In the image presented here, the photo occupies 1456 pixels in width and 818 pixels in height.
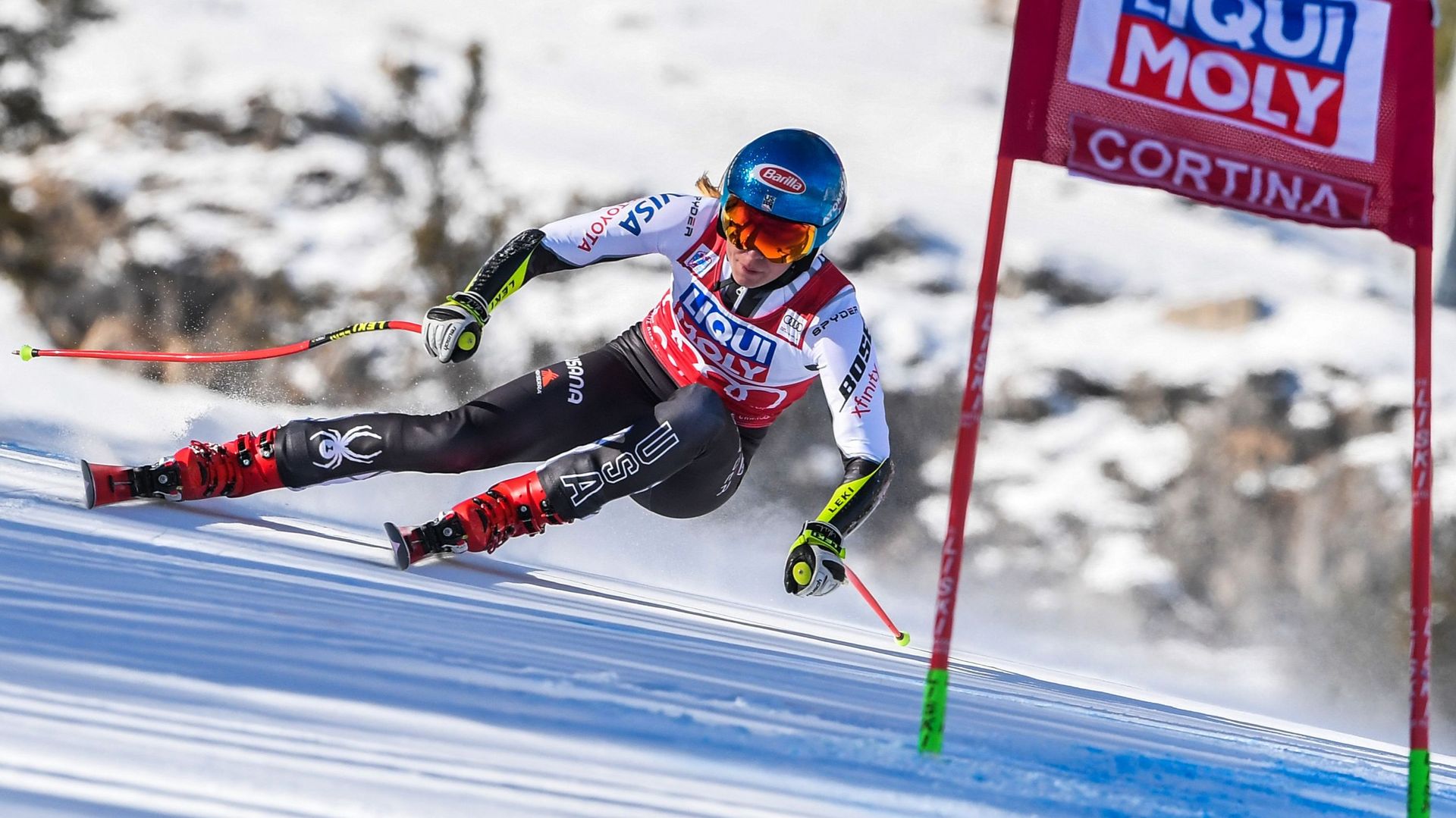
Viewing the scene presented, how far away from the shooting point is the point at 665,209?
3771 mm

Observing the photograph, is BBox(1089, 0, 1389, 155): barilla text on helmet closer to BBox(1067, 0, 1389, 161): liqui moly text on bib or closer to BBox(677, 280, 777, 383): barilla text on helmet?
BBox(1067, 0, 1389, 161): liqui moly text on bib

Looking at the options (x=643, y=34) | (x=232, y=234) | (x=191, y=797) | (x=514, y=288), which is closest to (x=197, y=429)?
(x=514, y=288)

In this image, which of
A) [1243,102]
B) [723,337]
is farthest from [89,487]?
[1243,102]

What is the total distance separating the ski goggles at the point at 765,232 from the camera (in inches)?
140

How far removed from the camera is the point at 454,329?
135 inches

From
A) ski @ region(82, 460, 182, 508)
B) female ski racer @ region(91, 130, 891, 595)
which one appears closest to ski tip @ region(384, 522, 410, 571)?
female ski racer @ region(91, 130, 891, 595)

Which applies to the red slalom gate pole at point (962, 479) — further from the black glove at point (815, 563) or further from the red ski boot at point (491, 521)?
the red ski boot at point (491, 521)

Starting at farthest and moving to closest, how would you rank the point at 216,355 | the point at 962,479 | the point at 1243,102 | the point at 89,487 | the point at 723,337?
1. the point at 216,355
2. the point at 723,337
3. the point at 89,487
4. the point at 1243,102
5. the point at 962,479

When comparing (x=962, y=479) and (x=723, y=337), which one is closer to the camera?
(x=962, y=479)

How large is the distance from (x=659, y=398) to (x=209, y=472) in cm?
127

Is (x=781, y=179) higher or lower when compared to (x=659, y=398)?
higher

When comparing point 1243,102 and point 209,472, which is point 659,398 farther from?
point 1243,102

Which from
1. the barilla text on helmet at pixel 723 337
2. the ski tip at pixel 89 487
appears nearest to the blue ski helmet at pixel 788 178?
the barilla text on helmet at pixel 723 337

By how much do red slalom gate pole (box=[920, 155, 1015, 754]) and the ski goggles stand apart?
115 centimetres
